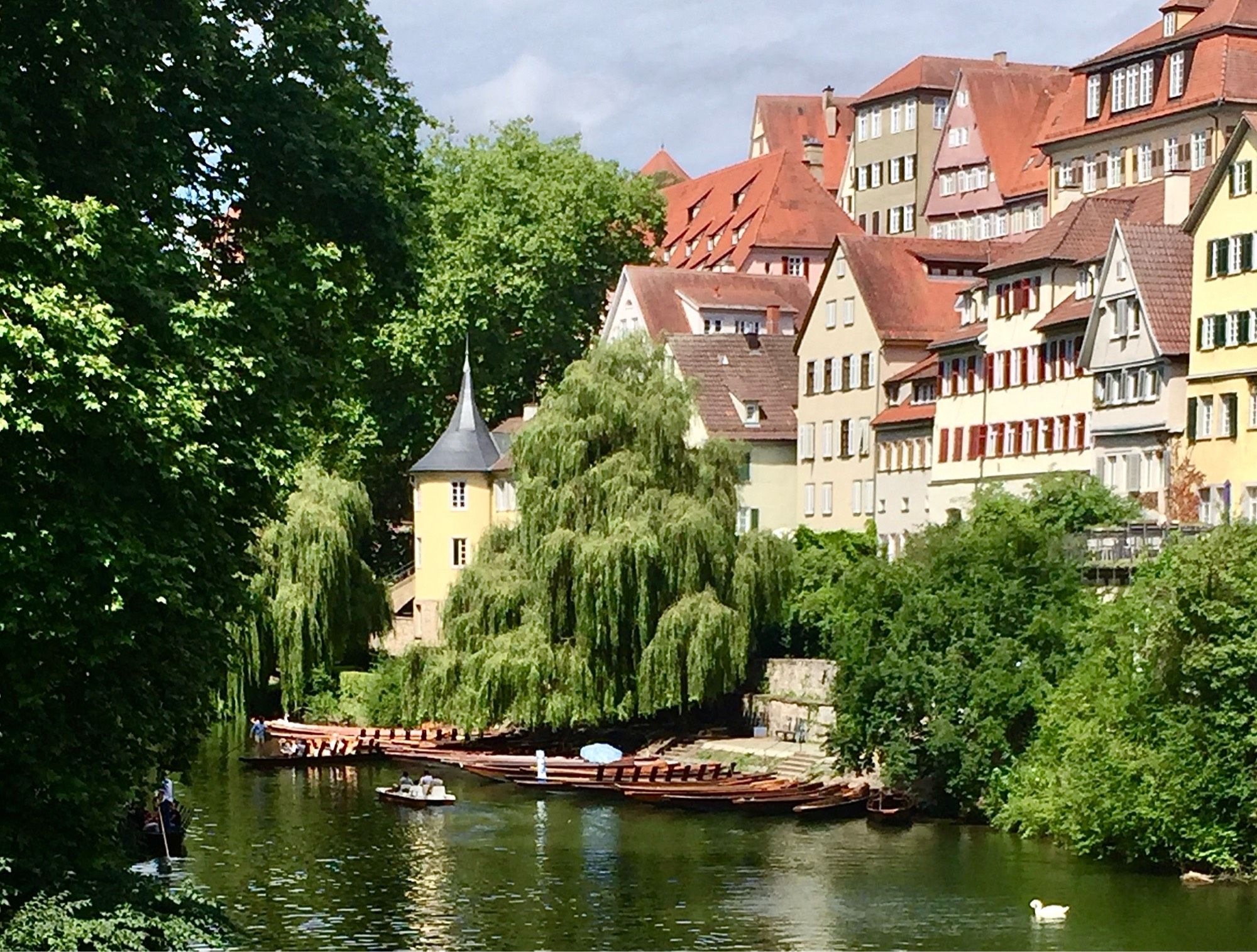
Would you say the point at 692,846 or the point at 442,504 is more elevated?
the point at 442,504

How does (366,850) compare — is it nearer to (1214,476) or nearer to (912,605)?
(912,605)

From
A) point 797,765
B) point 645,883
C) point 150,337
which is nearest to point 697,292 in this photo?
point 797,765

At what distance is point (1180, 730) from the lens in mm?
42375

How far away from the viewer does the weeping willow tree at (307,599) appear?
2741 inches

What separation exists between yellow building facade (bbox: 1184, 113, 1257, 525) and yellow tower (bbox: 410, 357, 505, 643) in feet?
109

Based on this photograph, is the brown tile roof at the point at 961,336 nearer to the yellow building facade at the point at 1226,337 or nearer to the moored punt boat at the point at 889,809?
the yellow building facade at the point at 1226,337

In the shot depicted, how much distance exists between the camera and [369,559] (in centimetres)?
9425

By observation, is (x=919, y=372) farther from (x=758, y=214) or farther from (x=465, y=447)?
(x=758, y=214)

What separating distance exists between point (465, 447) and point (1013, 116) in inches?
1371

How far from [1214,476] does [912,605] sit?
463 inches

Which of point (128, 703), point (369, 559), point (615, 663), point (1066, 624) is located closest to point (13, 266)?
point (128, 703)

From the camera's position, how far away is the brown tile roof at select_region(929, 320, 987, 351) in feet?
235

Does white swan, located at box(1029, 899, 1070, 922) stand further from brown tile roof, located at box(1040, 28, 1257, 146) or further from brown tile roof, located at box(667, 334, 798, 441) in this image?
brown tile roof, located at box(1040, 28, 1257, 146)

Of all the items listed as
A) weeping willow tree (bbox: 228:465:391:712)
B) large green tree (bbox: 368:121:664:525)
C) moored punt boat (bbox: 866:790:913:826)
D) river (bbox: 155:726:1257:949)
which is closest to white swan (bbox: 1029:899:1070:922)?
river (bbox: 155:726:1257:949)
